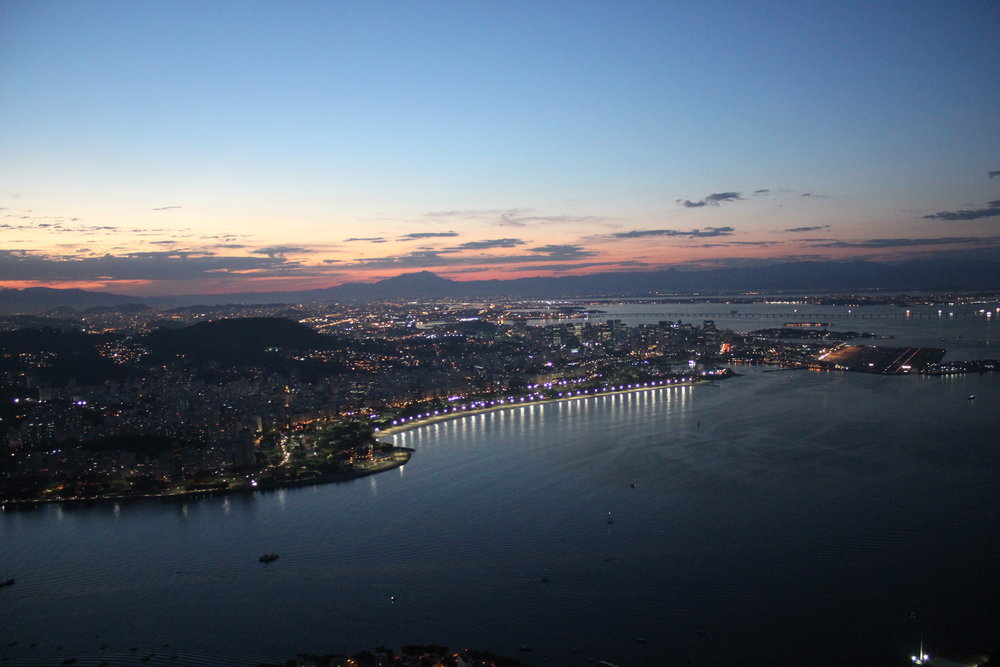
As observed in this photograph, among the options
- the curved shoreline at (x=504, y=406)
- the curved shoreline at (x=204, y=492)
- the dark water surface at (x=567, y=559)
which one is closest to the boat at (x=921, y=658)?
the dark water surface at (x=567, y=559)

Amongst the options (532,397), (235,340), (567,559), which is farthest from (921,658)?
(235,340)

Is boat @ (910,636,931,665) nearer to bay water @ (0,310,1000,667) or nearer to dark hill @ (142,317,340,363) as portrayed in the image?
bay water @ (0,310,1000,667)

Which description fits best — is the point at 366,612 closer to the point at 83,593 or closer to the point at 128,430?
the point at 83,593

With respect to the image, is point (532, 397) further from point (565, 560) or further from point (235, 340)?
point (235, 340)

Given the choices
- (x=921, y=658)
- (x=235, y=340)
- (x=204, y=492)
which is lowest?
(x=204, y=492)

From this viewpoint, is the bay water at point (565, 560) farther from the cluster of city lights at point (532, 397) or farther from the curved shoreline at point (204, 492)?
the cluster of city lights at point (532, 397)

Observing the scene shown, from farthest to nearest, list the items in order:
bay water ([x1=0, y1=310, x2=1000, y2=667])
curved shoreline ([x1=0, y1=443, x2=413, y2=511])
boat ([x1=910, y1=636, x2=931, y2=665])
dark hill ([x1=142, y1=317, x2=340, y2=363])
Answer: dark hill ([x1=142, y1=317, x2=340, y2=363])
curved shoreline ([x1=0, y1=443, x2=413, y2=511])
bay water ([x1=0, y1=310, x2=1000, y2=667])
boat ([x1=910, y1=636, x2=931, y2=665])

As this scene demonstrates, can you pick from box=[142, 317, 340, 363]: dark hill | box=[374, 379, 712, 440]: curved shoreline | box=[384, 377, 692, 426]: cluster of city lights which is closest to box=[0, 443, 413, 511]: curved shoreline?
box=[374, 379, 712, 440]: curved shoreline

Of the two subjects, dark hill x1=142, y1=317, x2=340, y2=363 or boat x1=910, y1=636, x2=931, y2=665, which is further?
dark hill x1=142, y1=317, x2=340, y2=363
